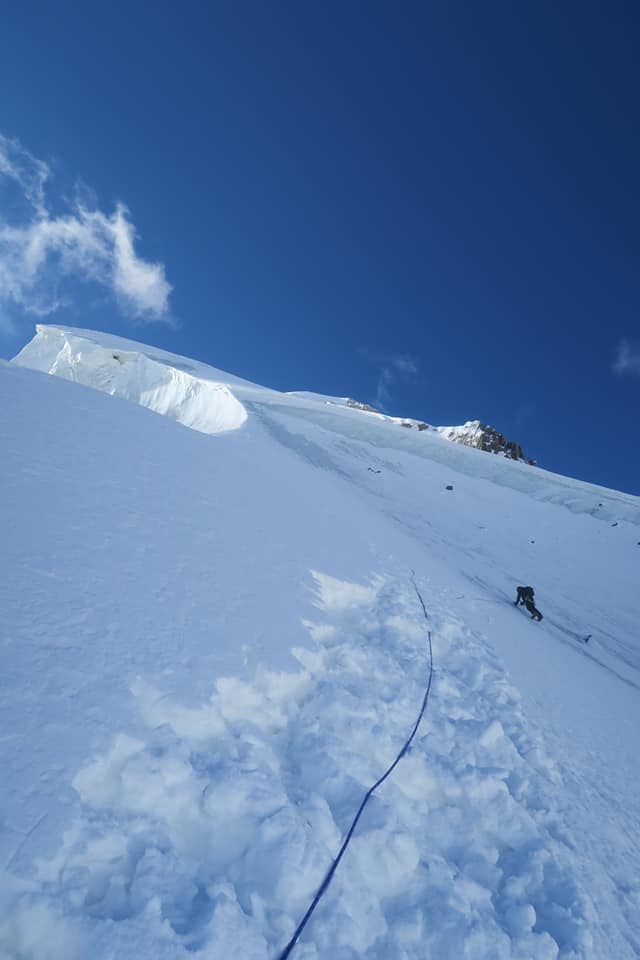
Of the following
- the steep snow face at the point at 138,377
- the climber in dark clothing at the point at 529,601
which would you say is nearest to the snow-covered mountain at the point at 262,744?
the climber in dark clothing at the point at 529,601

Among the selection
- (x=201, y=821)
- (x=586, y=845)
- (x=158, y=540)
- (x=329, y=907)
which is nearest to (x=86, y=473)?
(x=158, y=540)

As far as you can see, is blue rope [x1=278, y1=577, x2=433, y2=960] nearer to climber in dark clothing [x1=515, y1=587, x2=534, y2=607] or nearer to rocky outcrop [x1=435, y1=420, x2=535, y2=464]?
climber in dark clothing [x1=515, y1=587, x2=534, y2=607]

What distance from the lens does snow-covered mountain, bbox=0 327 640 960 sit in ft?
5.48

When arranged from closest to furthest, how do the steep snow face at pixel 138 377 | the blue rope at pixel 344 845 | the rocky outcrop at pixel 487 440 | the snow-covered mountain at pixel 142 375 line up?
the blue rope at pixel 344 845 < the steep snow face at pixel 138 377 < the snow-covered mountain at pixel 142 375 < the rocky outcrop at pixel 487 440

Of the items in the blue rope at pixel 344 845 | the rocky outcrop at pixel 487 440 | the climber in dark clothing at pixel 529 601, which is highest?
the rocky outcrop at pixel 487 440

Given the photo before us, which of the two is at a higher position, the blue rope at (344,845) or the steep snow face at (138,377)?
the steep snow face at (138,377)

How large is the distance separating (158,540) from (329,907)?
117 inches

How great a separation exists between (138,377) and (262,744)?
101 ft

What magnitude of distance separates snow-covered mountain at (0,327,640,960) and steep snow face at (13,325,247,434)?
12234mm

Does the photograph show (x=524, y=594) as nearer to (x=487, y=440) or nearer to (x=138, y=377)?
(x=138, y=377)

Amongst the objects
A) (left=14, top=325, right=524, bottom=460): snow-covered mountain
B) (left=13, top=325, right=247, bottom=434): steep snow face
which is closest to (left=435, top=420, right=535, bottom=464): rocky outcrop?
(left=14, top=325, right=524, bottom=460): snow-covered mountain

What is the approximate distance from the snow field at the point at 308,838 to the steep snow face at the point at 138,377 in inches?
561

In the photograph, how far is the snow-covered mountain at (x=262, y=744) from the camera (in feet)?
5.48

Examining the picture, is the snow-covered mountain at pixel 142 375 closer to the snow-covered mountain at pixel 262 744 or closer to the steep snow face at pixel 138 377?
the steep snow face at pixel 138 377
